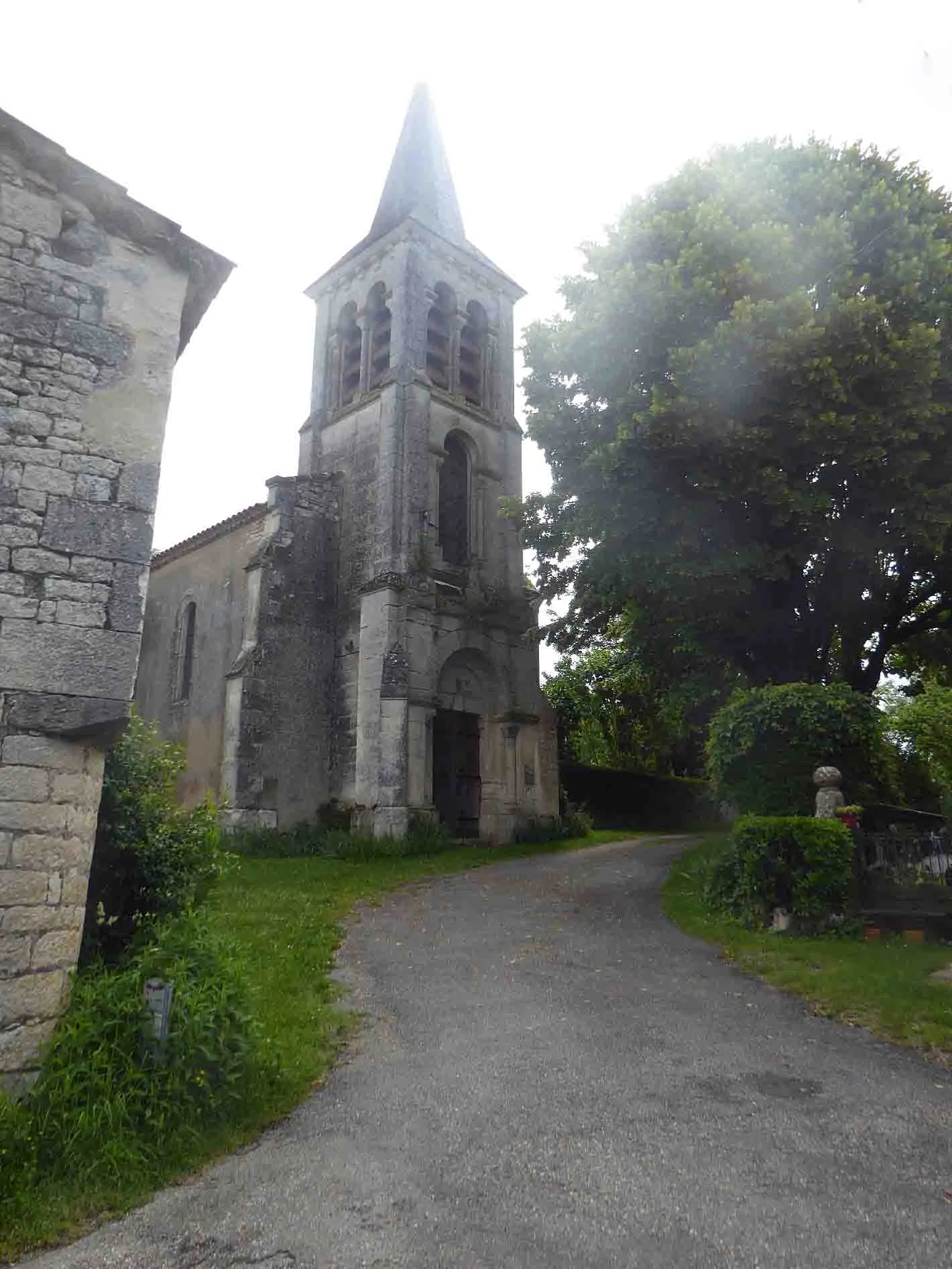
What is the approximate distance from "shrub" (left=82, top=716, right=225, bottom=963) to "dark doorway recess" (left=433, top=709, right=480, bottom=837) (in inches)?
462

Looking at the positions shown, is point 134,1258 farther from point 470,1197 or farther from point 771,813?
point 771,813

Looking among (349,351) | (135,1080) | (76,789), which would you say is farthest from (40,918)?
(349,351)

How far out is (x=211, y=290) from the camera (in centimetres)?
723

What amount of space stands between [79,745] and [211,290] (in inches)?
156

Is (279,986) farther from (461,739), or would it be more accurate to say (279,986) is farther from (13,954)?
(461,739)

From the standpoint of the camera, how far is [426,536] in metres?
19.0

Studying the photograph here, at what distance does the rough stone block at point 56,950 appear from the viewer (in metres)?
5.03

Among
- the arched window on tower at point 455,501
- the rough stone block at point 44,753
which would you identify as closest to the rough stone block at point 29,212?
the rough stone block at point 44,753

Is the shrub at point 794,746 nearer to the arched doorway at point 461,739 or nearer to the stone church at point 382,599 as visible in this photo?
the stone church at point 382,599

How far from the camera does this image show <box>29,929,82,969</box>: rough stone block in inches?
198

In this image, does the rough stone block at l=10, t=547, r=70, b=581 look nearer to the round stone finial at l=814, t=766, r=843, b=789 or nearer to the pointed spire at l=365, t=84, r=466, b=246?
the round stone finial at l=814, t=766, r=843, b=789

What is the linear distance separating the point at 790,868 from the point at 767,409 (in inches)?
243

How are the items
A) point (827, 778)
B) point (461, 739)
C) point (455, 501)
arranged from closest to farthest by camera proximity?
point (827, 778), point (461, 739), point (455, 501)

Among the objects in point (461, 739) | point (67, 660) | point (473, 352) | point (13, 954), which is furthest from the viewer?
point (473, 352)
